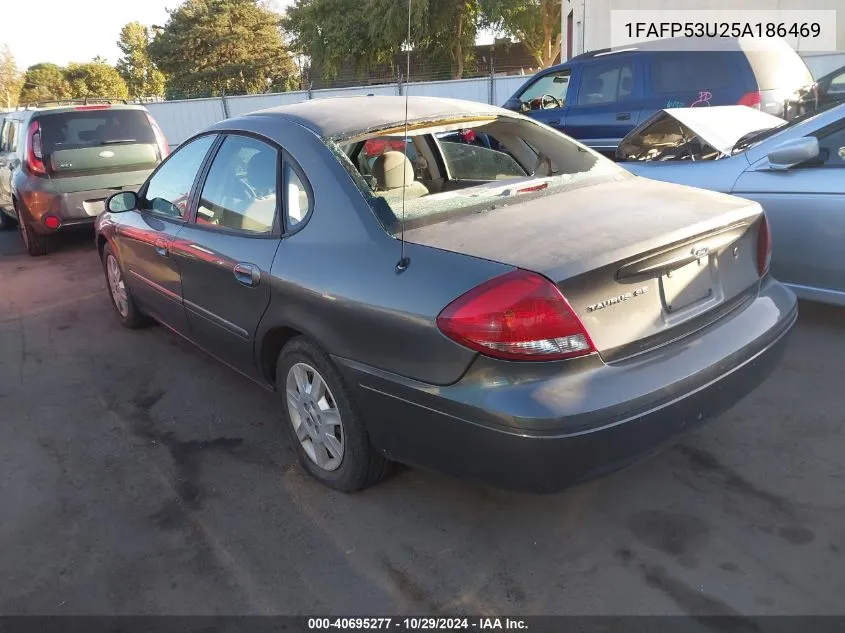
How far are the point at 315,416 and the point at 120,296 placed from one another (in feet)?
9.84

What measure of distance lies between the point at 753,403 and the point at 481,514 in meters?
1.67

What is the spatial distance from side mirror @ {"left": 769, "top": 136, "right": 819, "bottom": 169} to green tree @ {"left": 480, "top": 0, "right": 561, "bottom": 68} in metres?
26.4

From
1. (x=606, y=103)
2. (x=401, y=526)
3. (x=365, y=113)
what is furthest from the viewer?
(x=606, y=103)

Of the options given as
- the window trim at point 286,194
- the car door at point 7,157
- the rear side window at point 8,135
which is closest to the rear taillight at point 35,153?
the car door at point 7,157

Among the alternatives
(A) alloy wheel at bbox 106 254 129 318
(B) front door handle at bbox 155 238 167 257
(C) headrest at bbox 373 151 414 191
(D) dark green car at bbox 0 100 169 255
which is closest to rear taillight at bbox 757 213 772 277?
(C) headrest at bbox 373 151 414 191

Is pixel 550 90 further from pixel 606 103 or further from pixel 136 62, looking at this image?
pixel 136 62

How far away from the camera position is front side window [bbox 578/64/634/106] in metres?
8.98

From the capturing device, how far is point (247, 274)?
315 centimetres

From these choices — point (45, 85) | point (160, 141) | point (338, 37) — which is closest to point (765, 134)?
Answer: point (160, 141)

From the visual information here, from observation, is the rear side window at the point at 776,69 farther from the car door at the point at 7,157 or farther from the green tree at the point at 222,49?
the green tree at the point at 222,49

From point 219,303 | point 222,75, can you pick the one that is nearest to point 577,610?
point 219,303

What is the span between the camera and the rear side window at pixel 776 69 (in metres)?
8.02

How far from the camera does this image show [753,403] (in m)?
3.57

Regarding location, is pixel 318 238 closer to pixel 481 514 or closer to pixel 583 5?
pixel 481 514
